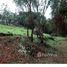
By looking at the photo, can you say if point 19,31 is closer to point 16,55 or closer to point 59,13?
point 16,55

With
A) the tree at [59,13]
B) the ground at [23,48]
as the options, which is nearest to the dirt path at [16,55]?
the ground at [23,48]

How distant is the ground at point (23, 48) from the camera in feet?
7.41

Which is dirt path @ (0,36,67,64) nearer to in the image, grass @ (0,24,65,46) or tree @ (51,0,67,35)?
grass @ (0,24,65,46)

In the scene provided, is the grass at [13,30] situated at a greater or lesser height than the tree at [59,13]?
lesser

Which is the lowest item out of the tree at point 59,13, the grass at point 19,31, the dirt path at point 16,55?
the dirt path at point 16,55

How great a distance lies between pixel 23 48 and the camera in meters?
2.28

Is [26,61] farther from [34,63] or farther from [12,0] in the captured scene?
[12,0]

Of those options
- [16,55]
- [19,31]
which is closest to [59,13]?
[19,31]

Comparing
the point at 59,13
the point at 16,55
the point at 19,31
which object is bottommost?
the point at 16,55

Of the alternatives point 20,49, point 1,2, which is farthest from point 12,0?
point 20,49

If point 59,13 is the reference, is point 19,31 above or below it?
below

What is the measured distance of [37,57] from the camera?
7.49ft

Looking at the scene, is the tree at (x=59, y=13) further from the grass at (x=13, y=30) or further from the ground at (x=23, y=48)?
the grass at (x=13, y=30)

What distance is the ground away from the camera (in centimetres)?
226
